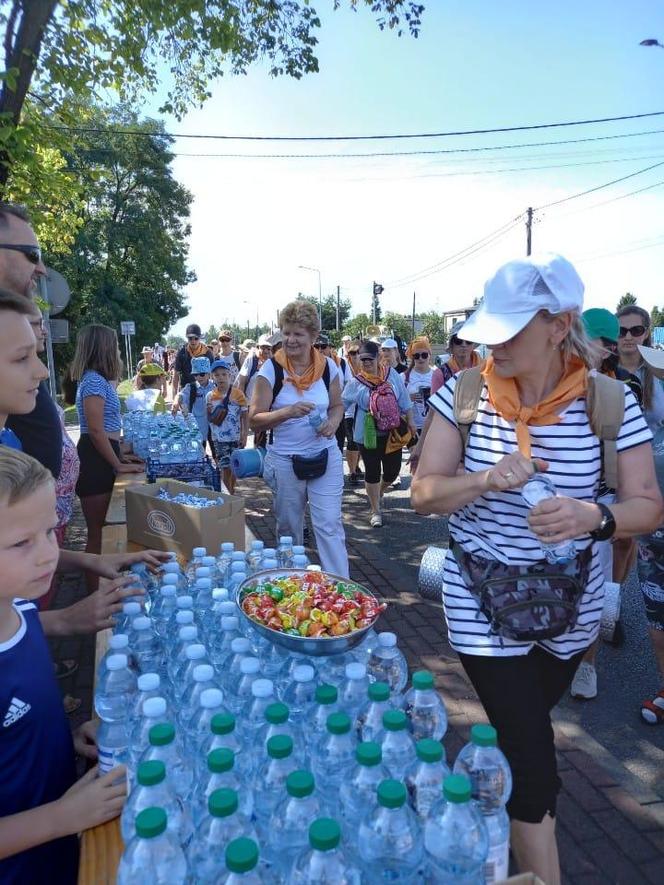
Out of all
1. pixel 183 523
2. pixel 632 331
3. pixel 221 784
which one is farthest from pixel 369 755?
pixel 632 331

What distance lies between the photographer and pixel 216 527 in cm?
323

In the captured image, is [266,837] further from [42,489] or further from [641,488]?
[641,488]

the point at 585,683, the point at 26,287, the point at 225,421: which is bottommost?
the point at 585,683

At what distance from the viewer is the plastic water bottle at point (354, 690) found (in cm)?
167

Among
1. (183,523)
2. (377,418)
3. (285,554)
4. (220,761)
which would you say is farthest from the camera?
(377,418)

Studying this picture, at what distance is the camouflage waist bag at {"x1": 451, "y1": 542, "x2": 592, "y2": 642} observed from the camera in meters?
1.79

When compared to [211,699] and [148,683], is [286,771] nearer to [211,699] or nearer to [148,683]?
[211,699]

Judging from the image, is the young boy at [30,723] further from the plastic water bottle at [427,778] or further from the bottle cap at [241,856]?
the plastic water bottle at [427,778]

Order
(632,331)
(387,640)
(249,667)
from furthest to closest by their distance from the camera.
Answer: (632,331) < (387,640) < (249,667)

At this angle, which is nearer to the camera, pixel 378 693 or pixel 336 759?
pixel 336 759

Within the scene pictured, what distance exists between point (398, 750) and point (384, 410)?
220 inches

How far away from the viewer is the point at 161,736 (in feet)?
4.17

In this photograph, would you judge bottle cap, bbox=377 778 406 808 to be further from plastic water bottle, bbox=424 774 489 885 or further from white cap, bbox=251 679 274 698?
white cap, bbox=251 679 274 698

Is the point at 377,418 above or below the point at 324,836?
above
